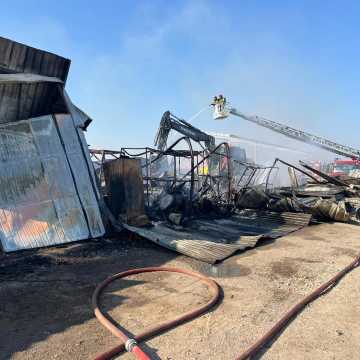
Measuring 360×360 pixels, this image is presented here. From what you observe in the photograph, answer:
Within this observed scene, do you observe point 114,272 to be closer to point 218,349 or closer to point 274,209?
point 218,349

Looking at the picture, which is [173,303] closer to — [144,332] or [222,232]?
[144,332]

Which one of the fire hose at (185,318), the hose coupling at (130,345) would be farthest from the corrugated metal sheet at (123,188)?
the hose coupling at (130,345)

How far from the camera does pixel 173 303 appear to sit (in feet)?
15.0

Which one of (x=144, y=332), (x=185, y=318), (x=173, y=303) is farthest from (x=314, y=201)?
(x=144, y=332)

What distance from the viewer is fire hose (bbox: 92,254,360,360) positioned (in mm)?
3260

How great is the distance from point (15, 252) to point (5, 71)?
14.5 feet

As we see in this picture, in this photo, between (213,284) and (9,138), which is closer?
(213,284)

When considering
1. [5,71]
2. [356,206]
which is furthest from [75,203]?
[356,206]

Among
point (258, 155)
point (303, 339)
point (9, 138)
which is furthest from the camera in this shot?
point (258, 155)

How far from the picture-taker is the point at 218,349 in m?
3.42

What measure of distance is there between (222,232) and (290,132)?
607 inches

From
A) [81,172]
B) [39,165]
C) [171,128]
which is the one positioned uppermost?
[171,128]

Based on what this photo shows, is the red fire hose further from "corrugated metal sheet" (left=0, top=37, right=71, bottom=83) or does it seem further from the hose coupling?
"corrugated metal sheet" (left=0, top=37, right=71, bottom=83)

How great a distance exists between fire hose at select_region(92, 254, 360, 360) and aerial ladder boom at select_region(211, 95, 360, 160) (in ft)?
55.1
